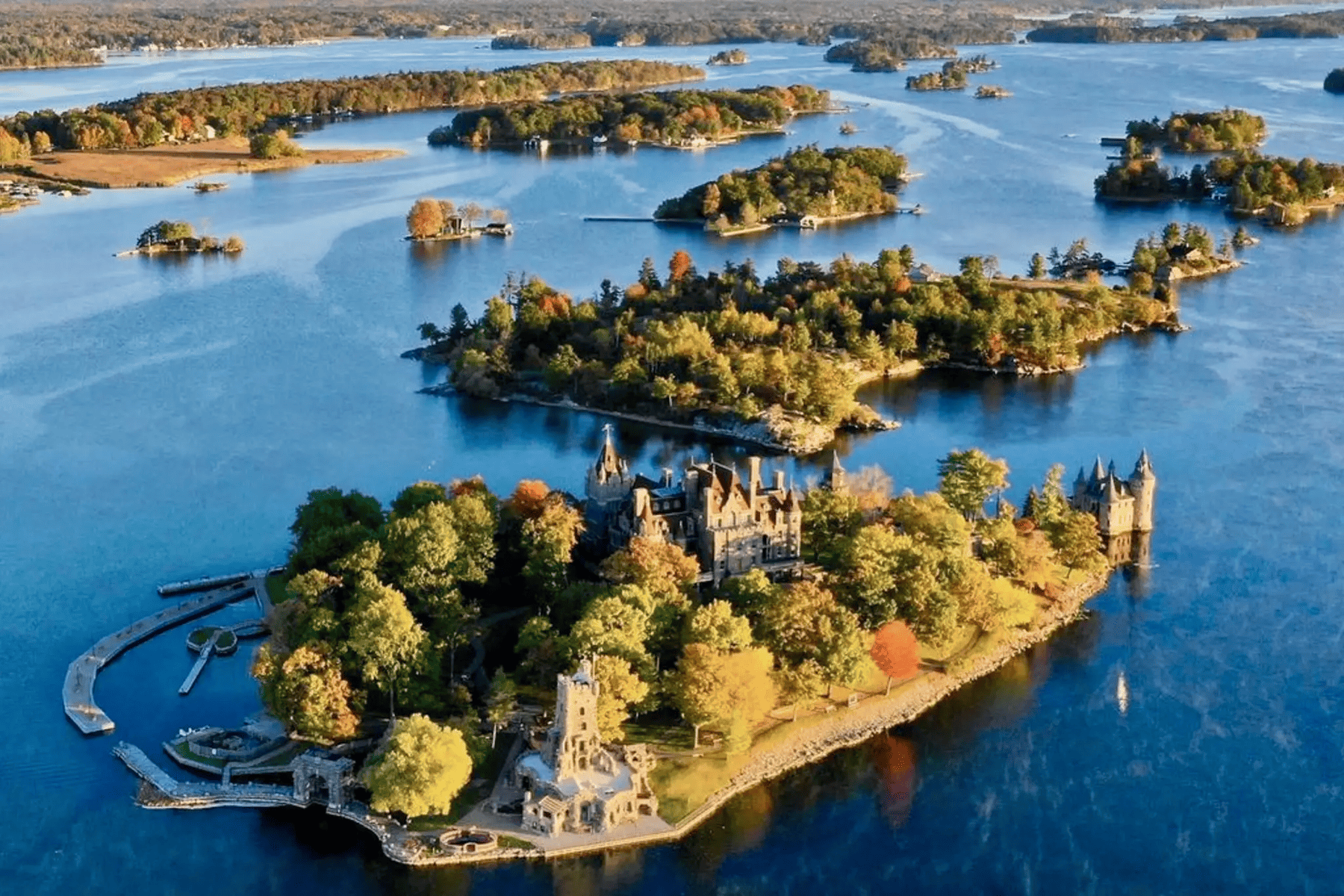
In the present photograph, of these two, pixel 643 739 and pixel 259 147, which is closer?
pixel 643 739

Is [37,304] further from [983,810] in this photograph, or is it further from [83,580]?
[983,810]

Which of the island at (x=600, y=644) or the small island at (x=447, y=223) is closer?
the island at (x=600, y=644)

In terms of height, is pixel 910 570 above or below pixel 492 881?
above

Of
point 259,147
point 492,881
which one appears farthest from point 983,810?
point 259,147

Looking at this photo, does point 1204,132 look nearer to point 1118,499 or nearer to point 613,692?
point 1118,499

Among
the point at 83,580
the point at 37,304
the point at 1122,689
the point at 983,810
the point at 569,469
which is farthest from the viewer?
the point at 37,304

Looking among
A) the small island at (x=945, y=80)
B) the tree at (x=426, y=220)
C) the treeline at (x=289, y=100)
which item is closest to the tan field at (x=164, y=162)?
the treeline at (x=289, y=100)

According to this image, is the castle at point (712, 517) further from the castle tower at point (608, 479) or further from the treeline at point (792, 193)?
the treeline at point (792, 193)
